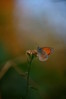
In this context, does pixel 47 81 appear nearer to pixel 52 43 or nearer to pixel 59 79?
pixel 59 79

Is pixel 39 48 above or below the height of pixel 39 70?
above

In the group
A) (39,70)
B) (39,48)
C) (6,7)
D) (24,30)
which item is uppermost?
(6,7)

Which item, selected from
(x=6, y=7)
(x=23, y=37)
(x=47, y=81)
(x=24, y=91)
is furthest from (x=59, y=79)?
(x=6, y=7)
